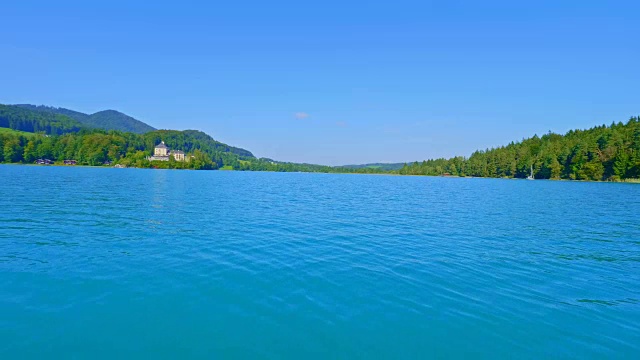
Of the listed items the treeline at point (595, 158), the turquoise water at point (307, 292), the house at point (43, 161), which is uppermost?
the treeline at point (595, 158)

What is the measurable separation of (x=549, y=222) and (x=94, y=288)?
3520 centimetres

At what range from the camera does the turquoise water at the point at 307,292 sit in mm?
8703

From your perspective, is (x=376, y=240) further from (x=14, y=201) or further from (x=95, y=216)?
(x=14, y=201)

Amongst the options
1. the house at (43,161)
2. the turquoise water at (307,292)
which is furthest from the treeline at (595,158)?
the house at (43,161)

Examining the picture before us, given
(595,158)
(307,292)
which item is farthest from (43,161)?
(595,158)

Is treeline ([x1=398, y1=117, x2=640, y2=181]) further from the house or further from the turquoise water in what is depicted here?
the house

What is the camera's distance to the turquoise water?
28.6 ft

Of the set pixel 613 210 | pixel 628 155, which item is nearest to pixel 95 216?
pixel 613 210

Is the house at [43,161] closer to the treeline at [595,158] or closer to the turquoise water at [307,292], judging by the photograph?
the turquoise water at [307,292]

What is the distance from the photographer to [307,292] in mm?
12133

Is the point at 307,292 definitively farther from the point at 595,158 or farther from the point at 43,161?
the point at 43,161

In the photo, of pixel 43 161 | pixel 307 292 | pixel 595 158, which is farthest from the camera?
pixel 43 161

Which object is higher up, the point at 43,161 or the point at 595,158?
the point at 595,158

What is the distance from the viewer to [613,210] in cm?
4103
